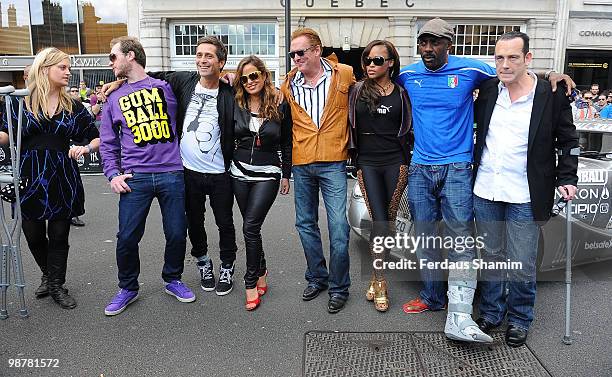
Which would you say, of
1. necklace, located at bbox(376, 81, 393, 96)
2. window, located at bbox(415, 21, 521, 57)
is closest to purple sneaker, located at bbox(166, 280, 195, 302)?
necklace, located at bbox(376, 81, 393, 96)

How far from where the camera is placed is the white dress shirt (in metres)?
3.25

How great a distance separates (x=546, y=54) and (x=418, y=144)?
17.2 m

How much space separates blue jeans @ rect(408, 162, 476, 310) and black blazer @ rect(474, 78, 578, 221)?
0.44 metres

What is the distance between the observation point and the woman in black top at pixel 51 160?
3811 mm

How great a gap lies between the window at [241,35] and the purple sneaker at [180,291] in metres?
15.5

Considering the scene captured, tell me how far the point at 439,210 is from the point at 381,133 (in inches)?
28.3

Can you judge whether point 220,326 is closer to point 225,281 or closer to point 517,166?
point 225,281

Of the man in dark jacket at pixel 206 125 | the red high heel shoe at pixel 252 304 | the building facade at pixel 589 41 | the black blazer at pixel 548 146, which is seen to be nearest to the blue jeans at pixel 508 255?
the black blazer at pixel 548 146

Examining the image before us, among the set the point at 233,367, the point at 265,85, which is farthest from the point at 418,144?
the point at 233,367

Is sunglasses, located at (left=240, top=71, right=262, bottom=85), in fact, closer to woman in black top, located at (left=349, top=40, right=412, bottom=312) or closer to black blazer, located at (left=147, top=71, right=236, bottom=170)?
black blazer, located at (left=147, top=71, right=236, bottom=170)

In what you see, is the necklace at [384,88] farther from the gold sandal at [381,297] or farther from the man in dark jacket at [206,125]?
the gold sandal at [381,297]

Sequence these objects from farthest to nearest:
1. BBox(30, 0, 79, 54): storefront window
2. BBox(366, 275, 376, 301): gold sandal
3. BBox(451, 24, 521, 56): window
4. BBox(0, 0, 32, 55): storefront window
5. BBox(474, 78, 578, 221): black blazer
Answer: BBox(0, 0, 32, 55): storefront window
BBox(30, 0, 79, 54): storefront window
BBox(451, 24, 521, 56): window
BBox(366, 275, 376, 301): gold sandal
BBox(474, 78, 578, 221): black blazer

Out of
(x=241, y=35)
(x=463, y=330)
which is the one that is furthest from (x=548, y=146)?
(x=241, y=35)

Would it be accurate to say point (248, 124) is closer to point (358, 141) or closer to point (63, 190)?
point (358, 141)
